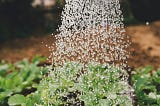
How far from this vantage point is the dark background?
10.6 meters

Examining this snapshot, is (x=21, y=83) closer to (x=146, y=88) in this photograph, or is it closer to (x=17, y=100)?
(x=17, y=100)

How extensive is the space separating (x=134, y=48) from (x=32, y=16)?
13.9 feet

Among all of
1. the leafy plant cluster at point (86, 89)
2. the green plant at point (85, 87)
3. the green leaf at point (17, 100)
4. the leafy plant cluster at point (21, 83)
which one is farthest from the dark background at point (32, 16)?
the green plant at point (85, 87)

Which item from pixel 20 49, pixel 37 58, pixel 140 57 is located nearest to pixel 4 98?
pixel 37 58

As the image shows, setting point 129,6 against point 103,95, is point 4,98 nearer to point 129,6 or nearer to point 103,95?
point 103,95

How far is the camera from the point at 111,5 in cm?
351

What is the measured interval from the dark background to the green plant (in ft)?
21.0

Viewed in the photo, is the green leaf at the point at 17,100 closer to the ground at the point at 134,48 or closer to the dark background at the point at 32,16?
the ground at the point at 134,48

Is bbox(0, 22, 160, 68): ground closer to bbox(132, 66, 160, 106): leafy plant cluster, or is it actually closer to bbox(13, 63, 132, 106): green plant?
bbox(132, 66, 160, 106): leafy plant cluster

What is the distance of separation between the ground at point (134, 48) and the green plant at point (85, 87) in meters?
2.57

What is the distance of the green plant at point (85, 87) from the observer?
3814 millimetres

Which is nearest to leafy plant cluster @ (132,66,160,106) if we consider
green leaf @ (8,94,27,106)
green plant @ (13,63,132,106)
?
green plant @ (13,63,132,106)

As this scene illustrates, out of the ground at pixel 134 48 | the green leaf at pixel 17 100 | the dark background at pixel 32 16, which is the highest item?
the dark background at pixel 32 16


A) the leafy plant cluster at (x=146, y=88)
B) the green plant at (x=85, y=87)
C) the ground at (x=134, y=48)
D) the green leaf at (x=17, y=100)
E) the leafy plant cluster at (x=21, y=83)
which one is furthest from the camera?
the ground at (x=134, y=48)
